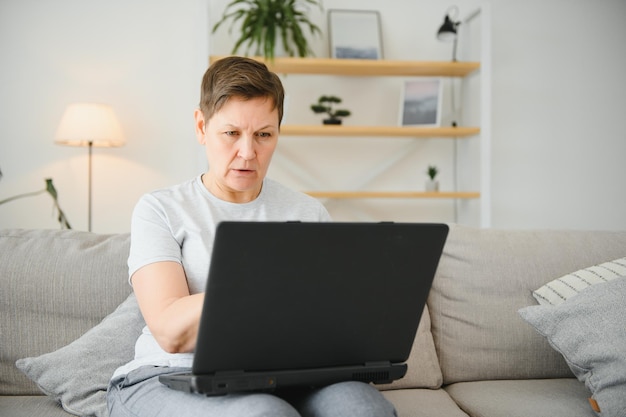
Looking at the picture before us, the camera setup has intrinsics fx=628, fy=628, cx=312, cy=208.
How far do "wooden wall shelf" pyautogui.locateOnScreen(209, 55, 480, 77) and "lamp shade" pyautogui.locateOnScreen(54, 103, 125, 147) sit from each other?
0.61 m

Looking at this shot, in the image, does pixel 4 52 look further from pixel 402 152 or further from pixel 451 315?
pixel 451 315

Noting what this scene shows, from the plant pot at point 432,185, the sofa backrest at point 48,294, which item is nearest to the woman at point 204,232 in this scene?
the sofa backrest at point 48,294

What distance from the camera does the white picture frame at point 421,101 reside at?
350 cm

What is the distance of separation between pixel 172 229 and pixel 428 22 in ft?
9.28

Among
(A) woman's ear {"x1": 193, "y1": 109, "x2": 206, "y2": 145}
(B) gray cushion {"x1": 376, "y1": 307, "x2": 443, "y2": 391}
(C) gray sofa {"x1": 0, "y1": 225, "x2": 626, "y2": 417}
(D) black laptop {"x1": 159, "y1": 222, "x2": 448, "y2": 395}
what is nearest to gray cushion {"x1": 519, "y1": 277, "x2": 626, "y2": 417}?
(C) gray sofa {"x1": 0, "y1": 225, "x2": 626, "y2": 417}

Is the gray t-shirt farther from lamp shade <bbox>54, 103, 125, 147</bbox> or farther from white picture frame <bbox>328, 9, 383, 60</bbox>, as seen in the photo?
white picture frame <bbox>328, 9, 383, 60</bbox>

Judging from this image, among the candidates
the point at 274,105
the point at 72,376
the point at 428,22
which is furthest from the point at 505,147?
the point at 72,376

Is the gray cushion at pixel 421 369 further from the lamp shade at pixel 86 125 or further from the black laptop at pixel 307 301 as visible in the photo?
the lamp shade at pixel 86 125

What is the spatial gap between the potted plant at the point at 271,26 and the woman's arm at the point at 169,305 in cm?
222

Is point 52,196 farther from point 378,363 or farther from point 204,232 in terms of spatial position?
point 378,363

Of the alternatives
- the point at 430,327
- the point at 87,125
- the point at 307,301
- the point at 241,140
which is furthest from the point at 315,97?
the point at 307,301

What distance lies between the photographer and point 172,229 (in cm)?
128

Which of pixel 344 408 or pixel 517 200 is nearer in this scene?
pixel 344 408

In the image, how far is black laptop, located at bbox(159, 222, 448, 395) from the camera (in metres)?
0.88
